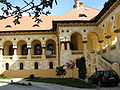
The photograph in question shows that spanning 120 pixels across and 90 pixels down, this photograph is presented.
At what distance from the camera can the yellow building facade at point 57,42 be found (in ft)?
87.9

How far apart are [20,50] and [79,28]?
12.0 metres

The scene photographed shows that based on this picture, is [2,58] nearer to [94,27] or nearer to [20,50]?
[20,50]

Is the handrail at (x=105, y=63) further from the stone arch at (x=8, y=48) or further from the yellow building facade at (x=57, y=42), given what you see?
the stone arch at (x=8, y=48)

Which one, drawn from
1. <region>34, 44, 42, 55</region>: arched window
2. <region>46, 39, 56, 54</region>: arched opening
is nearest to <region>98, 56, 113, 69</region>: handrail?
<region>46, 39, 56, 54</region>: arched opening

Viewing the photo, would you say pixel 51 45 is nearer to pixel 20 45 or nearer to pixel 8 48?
pixel 20 45

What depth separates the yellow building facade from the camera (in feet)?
87.9

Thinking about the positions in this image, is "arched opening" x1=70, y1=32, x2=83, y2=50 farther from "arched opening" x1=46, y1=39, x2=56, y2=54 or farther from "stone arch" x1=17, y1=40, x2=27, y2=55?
"stone arch" x1=17, y1=40, x2=27, y2=55

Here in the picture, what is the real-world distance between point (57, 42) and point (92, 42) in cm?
549

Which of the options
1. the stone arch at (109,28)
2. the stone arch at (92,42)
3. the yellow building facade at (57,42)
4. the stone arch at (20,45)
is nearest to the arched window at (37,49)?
the yellow building facade at (57,42)

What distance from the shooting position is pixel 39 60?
1296 inches

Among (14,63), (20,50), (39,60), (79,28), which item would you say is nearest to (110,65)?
(79,28)

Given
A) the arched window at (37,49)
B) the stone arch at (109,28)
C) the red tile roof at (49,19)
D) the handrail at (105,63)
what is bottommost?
the handrail at (105,63)

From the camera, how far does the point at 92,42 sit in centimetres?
3262

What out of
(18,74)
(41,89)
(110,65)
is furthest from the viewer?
(18,74)
